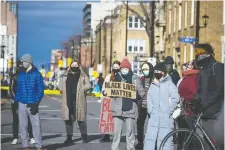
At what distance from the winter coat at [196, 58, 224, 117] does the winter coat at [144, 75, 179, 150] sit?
1.11 m

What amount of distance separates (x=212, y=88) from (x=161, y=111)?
1435mm

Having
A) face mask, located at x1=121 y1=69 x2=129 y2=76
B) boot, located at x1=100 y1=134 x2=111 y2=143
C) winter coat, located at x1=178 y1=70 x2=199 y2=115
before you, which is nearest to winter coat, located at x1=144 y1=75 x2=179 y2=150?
winter coat, located at x1=178 y1=70 x2=199 y2=115

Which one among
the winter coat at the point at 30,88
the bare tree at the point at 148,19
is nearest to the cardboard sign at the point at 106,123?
the winter coat at the point at 30,88

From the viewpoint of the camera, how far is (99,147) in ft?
48.1

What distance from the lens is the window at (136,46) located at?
3898 inches

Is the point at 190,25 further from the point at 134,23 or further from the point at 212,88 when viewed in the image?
the point at 134,23

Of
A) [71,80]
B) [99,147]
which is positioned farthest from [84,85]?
[99,147]

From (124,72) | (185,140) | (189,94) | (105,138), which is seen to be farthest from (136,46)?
(185,140)

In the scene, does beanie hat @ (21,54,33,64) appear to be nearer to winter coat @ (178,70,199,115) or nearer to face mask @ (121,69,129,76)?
face mask @ (121,69,129,76)

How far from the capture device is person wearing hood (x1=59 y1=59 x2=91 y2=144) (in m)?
15.6

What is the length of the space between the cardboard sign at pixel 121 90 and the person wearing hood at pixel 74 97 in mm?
2298

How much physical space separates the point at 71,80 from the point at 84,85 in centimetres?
33

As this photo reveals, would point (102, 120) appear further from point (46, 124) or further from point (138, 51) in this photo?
point (138, 51)

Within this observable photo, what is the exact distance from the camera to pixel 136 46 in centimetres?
9931
